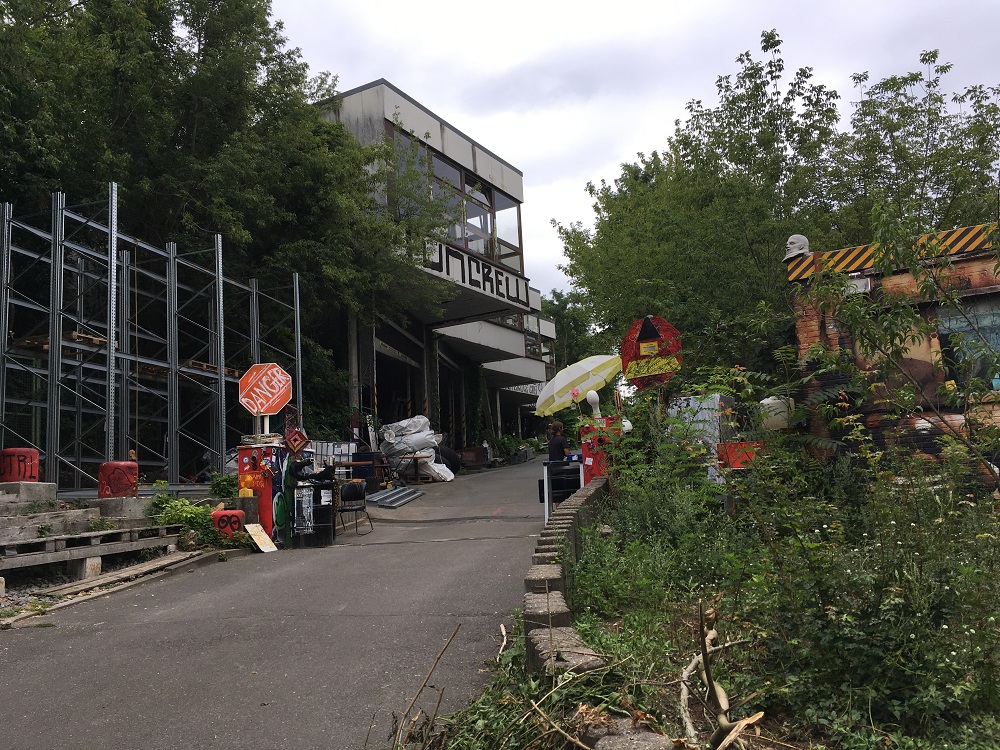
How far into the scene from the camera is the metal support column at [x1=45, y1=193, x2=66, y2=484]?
12.8 meters

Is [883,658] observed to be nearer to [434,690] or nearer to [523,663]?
[523,663]

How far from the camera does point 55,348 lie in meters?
13.1

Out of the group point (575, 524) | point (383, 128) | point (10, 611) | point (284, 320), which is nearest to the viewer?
point (575, 524)

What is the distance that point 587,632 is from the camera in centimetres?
458

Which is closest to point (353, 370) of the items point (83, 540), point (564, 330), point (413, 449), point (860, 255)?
point (413, 449)

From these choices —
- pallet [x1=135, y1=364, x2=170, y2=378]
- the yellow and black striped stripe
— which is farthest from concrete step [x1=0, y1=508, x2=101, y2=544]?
the yellow and black striped stripe

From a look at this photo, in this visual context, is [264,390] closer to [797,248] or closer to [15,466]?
[15,466]

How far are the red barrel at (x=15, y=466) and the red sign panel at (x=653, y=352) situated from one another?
8.81 meters

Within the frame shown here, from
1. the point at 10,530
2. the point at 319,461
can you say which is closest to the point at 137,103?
the point at 319,461

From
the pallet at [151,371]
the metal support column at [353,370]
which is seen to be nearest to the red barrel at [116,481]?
the pallet at [151,371]

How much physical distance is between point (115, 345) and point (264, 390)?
2652 mm

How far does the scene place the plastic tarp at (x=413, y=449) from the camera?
22.8 m

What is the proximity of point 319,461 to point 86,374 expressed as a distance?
514 cm

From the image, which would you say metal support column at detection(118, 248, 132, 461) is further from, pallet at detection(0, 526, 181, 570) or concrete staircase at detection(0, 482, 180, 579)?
pallet at detection(0, 526, 181, 570)
